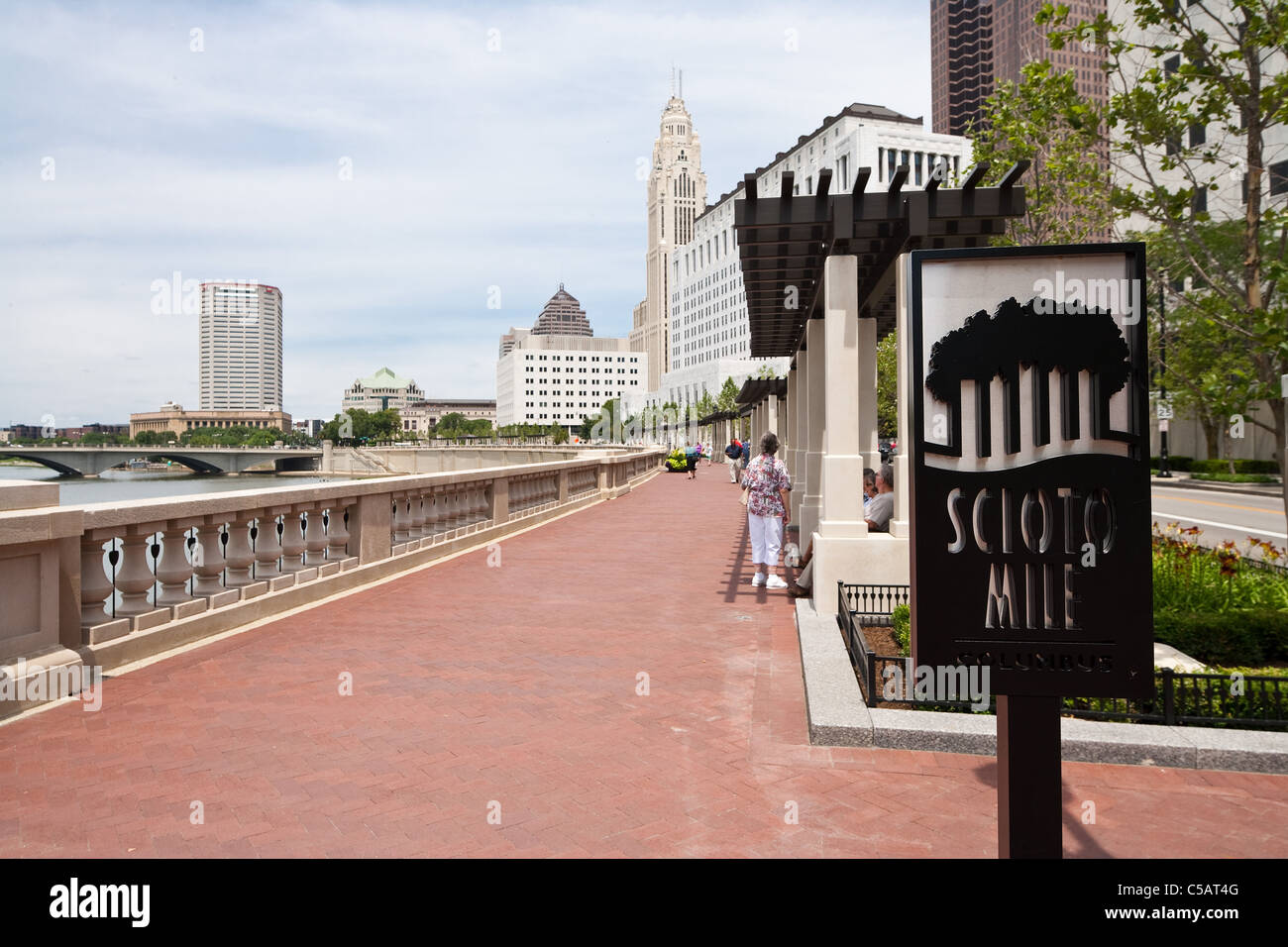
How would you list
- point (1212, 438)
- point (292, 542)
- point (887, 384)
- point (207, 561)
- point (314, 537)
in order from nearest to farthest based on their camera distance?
point (207, 561)
point (292, 542)
point (314, 537)
point (1212, 438)
point (887, 384)

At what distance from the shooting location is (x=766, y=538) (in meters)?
10.2

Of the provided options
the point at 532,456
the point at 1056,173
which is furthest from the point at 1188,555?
the point at 532,456

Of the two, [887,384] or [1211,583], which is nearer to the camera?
[1211,583]

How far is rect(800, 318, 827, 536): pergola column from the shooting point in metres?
12.5

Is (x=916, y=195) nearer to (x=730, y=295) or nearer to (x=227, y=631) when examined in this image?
(x=227, y=631)

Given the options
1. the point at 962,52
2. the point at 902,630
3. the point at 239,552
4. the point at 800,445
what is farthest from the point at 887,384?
the point at 962,52

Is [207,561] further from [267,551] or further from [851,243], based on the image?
[851,243]

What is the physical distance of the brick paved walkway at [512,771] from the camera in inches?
147

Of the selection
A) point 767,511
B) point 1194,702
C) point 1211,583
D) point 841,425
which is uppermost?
point 841,425

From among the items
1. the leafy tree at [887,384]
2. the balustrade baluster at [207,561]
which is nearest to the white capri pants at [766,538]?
Answer: the balustrade baluster at [207,561]

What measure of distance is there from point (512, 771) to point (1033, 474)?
3.22 m
